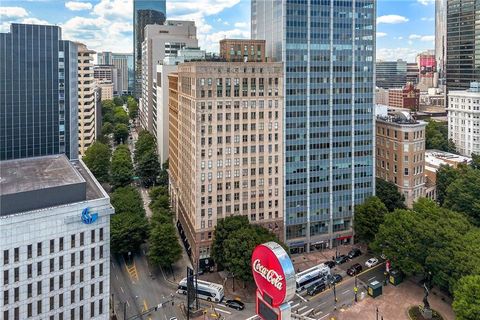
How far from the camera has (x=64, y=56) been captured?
11394cm

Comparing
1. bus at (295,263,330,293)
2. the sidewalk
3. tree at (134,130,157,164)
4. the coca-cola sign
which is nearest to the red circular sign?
the coca-cola sign

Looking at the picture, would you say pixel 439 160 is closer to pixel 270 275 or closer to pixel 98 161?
pixel 98 161

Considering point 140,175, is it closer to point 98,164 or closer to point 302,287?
point 98,164

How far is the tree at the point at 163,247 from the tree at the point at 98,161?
201 feet

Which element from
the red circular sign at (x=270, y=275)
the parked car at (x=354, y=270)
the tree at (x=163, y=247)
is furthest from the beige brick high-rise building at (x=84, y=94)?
the red circular sign at (x=270, y=275)

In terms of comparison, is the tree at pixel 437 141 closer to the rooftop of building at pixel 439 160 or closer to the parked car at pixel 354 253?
the rooftop of building at pixel 439 160

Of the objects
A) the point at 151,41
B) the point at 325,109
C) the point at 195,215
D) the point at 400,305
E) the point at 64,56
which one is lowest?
the point at 400,305

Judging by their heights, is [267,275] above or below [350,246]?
above

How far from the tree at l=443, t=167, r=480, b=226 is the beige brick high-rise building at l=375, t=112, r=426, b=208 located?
7305 mm

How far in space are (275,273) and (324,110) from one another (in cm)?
6603

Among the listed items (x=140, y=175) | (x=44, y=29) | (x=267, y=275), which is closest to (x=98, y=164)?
(x=140, y=175)

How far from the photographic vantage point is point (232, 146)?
8788 cm

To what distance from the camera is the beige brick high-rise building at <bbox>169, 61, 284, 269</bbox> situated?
86062 millimetres

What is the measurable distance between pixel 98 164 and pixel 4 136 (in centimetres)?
3532
